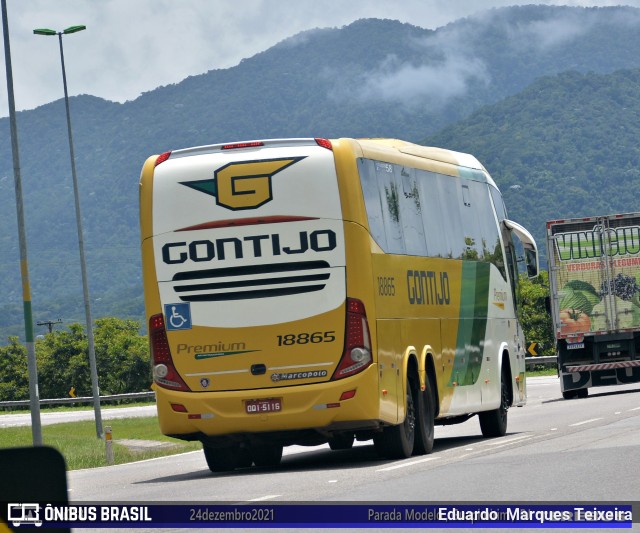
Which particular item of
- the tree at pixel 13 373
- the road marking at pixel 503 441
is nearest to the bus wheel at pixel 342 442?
the road marking at pixel 503 441

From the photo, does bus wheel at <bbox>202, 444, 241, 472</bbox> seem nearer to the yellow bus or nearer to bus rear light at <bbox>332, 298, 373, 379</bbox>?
the yellow bus

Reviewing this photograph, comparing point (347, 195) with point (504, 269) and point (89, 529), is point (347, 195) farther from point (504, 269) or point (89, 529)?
point (504, 269)

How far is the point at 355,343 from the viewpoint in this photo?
15523 millimetres

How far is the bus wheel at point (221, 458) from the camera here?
1703cm

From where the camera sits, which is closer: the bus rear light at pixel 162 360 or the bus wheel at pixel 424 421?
the bus rear light at pixel 162 360

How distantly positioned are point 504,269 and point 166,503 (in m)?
10.4

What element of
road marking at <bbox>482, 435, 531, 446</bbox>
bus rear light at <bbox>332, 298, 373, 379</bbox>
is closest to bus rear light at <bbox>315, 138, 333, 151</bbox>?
bus rear light at <bbox>332, 298, 373, 379</bbox>

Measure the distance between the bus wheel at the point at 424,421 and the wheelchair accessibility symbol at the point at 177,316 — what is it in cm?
288

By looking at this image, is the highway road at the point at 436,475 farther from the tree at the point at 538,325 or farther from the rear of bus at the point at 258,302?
the tree at the point at 538,325

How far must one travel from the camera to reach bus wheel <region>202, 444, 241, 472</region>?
1703 cm

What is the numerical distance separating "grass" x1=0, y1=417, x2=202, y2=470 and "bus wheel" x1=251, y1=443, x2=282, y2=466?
17.9 ft

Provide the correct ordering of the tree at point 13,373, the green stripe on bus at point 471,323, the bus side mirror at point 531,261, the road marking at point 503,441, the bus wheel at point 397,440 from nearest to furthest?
the bus wheel at point 397,440, the road marking at point 503,441, the green stripe on bus at point 471,323, the bus side mirror at point 531,261, the tree at point 13,373

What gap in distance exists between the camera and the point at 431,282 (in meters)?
18.2

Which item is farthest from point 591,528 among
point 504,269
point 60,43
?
point 60,43
